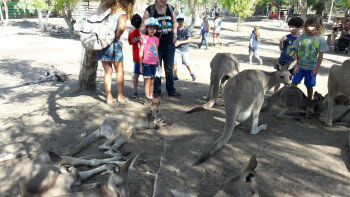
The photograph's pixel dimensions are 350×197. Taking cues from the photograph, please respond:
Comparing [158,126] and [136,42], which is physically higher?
[136,42]

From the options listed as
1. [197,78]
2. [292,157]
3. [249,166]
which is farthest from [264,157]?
[197,78]

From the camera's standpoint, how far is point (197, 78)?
27.9 ft

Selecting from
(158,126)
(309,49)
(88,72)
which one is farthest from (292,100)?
(88,72)

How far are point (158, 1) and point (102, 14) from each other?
0.98 metres

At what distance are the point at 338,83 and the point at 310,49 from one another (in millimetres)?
793

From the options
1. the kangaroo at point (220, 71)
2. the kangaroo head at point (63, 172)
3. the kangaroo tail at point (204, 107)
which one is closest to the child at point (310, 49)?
the kangaroo at point (220, 71)

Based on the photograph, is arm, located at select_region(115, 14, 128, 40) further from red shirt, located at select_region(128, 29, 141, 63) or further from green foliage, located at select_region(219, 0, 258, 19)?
green foliage, located at select_region(219, 0, 258, 19)

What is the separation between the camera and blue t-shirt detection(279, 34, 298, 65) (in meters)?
5.23

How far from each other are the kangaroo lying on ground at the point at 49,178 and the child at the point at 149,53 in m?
2.33

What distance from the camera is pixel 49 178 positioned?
8.84ft

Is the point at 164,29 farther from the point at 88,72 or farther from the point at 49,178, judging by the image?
Result: the point at 49,178

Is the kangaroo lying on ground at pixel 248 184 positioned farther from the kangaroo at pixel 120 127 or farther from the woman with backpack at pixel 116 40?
the woman with backpack at pixel 116 40

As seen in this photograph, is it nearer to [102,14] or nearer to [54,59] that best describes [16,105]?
[102,14]

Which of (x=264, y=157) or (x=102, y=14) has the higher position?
(x=102, y=14)
